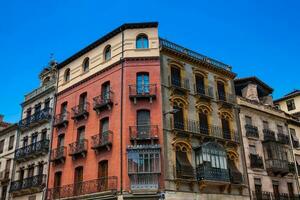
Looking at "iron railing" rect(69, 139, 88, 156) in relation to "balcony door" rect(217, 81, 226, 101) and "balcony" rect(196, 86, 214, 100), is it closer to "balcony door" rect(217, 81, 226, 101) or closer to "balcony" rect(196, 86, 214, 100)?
"balcony" rect(196, 86, 214, 100)

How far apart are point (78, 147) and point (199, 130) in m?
9.90

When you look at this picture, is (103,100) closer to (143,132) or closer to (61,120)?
(143,132)

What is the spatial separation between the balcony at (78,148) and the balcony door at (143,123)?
201 inches

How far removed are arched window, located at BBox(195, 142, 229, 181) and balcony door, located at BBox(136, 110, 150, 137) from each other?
4.38 m

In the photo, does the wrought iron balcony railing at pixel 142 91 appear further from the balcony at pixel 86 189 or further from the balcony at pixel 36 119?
the balcony at pixel 36 119

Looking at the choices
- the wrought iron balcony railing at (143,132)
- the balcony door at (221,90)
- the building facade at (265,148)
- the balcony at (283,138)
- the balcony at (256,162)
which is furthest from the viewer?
the balcony at (283,138)

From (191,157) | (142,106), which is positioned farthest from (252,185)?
(142,106)

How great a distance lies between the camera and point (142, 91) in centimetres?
2641

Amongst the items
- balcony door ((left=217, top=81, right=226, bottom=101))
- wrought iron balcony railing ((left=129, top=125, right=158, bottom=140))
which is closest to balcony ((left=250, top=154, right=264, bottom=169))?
balcony door ((left=217, top=81, right=226, bottom=101))

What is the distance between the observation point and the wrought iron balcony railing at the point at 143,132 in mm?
24719

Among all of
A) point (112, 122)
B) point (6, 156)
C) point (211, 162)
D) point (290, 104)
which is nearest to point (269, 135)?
point (211, 162)

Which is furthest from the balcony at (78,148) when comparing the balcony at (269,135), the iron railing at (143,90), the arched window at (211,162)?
the balcony at (269,135)

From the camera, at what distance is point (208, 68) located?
31.2 meters

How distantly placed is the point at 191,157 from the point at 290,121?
16514mm
